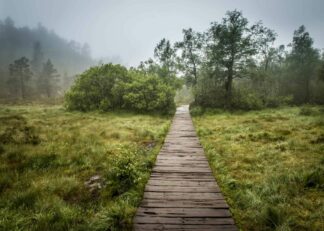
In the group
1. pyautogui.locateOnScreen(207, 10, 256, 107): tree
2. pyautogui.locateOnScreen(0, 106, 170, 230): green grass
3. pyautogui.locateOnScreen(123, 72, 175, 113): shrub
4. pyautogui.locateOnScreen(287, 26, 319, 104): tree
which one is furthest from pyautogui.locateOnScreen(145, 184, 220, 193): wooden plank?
pyautogui.locateOnScreen(287, 26, 319, 104): tree

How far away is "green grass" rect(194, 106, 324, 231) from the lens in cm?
452

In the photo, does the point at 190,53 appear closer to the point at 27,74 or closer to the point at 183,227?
the point at 183,227

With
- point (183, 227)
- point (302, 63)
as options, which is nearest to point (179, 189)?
point (183, 227)

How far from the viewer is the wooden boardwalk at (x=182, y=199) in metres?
4.39

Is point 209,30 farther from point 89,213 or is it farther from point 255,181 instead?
point 89,213

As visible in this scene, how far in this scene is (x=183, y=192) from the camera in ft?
18.7

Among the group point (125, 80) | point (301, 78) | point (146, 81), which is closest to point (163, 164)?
point (146, 81)

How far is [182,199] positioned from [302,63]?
4648 centimetres

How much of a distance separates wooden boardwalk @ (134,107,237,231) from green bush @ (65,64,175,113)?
51.1 feet

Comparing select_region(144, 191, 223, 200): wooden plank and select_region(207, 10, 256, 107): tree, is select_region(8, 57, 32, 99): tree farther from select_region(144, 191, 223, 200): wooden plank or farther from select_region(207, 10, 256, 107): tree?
select_region(144, 191, 223, 200): wooden plank

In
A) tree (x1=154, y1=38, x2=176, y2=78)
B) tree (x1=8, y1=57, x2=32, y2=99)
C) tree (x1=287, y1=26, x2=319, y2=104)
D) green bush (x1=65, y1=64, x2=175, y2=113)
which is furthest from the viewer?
tree (x1=8, y1=57, x2=32, y2=99)

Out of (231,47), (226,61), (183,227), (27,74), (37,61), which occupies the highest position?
(37,61)

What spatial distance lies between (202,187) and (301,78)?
4614 cm

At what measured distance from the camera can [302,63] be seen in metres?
42.5
